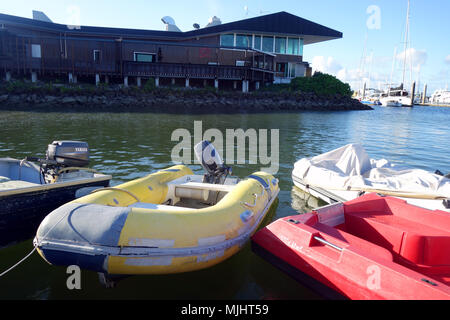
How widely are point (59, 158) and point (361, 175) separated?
6.55m

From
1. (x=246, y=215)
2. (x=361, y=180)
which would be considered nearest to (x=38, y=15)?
(x=361, y=180)

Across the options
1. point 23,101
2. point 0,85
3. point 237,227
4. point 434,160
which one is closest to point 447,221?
point 237,227

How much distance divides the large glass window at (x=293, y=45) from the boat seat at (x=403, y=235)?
121ft

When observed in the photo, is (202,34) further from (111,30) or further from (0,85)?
(0,85)

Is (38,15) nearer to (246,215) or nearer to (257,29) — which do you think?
(257,29)

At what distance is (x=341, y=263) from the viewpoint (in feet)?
12.3

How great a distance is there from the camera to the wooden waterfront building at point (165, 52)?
29.2 metres

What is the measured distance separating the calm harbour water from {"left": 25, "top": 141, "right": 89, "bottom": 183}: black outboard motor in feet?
4.86

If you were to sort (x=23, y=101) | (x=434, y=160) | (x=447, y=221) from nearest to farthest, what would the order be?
→ (x=447, y=221)
(x=434, y=160)
(x=23, y=101)

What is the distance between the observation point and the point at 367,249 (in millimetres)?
4312

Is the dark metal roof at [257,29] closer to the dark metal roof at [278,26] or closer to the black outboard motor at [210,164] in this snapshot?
the dark metal roof at [278,26]

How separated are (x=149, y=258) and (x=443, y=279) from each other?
382 cm

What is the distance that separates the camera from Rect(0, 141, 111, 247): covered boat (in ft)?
15.3
